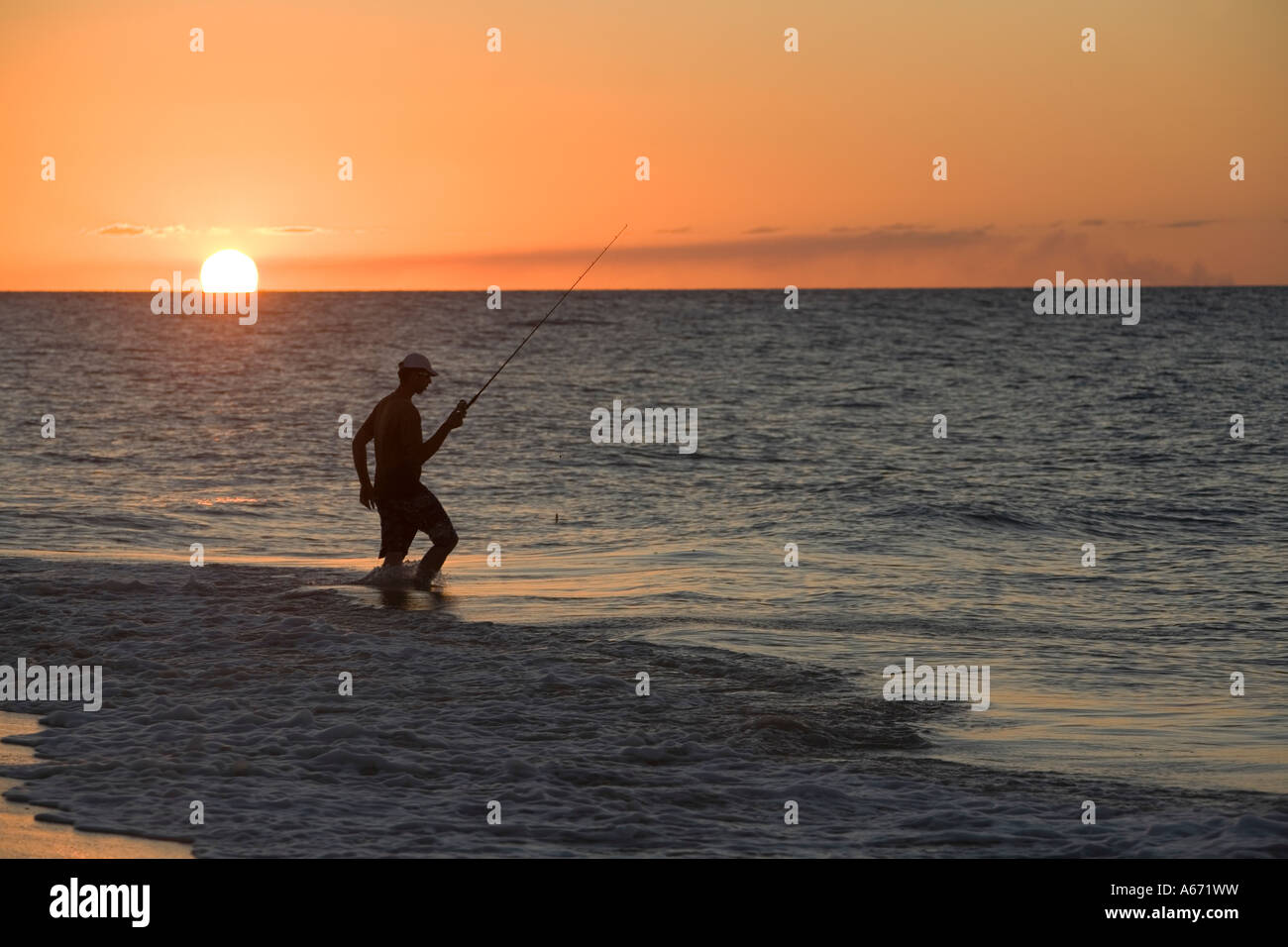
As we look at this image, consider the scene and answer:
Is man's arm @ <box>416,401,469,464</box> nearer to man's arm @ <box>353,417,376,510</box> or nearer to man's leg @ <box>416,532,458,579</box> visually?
man's arm @ <box>353,417,376,510</box>

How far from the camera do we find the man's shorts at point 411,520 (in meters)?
10.6

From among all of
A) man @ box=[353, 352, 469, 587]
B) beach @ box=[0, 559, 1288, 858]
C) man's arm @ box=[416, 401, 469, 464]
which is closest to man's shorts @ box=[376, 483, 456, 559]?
man @ box=[353, 352, 469, 587]

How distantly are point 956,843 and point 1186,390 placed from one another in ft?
106

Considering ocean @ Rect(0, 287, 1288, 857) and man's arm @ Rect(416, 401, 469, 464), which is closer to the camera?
ocean @ Rect(0, 287, 1288, 857)

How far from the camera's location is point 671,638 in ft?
29.3

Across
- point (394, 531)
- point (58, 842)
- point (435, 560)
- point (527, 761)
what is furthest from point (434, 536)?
point (58, 842)

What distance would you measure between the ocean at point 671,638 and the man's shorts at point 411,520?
1.39 feet

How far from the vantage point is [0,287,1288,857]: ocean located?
5434mm

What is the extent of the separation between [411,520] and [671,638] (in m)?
2.71

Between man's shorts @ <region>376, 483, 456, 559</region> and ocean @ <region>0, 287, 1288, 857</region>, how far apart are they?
0.42m

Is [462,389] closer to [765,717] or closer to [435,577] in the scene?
[435,577]

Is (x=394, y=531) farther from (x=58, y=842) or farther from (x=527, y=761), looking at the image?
(x=58, y=842)

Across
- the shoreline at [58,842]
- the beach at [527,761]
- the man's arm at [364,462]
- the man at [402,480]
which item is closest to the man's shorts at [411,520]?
the man at [402,480]
